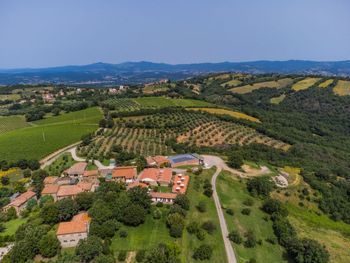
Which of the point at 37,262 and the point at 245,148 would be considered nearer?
the point at 37,262

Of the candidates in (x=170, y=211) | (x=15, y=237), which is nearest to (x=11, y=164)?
(x=15, y=237)

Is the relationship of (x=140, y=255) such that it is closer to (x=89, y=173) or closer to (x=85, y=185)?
(x=85, y=185)

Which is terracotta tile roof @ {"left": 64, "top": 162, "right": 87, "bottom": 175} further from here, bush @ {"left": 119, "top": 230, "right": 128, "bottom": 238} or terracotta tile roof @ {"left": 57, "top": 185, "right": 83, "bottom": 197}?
bush @ {"left": 119, "top": 230, "right": 128, "bottom": 238}

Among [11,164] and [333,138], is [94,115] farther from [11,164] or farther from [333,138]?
[333,138]

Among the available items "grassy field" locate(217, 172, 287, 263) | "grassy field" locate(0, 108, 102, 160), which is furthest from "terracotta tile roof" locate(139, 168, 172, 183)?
"grassy field" locate(0, 108, 102, 160)

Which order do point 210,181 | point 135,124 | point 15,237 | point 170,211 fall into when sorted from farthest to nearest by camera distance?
point 135,124, point 210,181, point 170,211, point 15,237

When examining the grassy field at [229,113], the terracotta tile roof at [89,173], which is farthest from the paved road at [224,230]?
the grassy field at [229,113]

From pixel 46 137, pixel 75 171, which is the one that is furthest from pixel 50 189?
pixel 46 137
